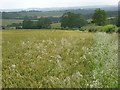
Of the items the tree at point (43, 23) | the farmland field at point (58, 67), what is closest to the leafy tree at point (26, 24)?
the tree at point (43, 23)

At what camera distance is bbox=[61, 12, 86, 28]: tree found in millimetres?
21797

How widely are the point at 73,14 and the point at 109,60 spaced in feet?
44.7

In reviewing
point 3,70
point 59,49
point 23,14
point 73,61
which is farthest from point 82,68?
point 23,14

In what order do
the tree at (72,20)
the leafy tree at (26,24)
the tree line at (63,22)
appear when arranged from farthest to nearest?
the tree at (72,20), the tree line at (63,22), the leafy tree at (26,24)

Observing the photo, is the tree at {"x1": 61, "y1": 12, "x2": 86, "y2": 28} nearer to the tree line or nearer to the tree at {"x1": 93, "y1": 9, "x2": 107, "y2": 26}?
the tree line

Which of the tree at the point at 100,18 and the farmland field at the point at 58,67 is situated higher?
the tree at the point at 100,18


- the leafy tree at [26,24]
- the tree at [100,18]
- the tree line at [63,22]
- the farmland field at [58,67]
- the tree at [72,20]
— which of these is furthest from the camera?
the tree at [100,18]

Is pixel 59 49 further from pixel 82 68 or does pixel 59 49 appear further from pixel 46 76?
pixel 46 76

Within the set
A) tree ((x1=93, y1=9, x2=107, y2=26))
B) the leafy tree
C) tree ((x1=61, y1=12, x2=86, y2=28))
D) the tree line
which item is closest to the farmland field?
the leafy tree

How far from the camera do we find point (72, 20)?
76.0 ft

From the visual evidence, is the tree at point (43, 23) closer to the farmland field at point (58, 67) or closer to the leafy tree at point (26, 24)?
the leafy tree at point (26, 24)

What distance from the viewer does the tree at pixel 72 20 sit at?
21.8 m

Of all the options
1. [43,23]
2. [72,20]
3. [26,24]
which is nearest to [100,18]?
[72,20]

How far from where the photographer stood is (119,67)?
9539mm
